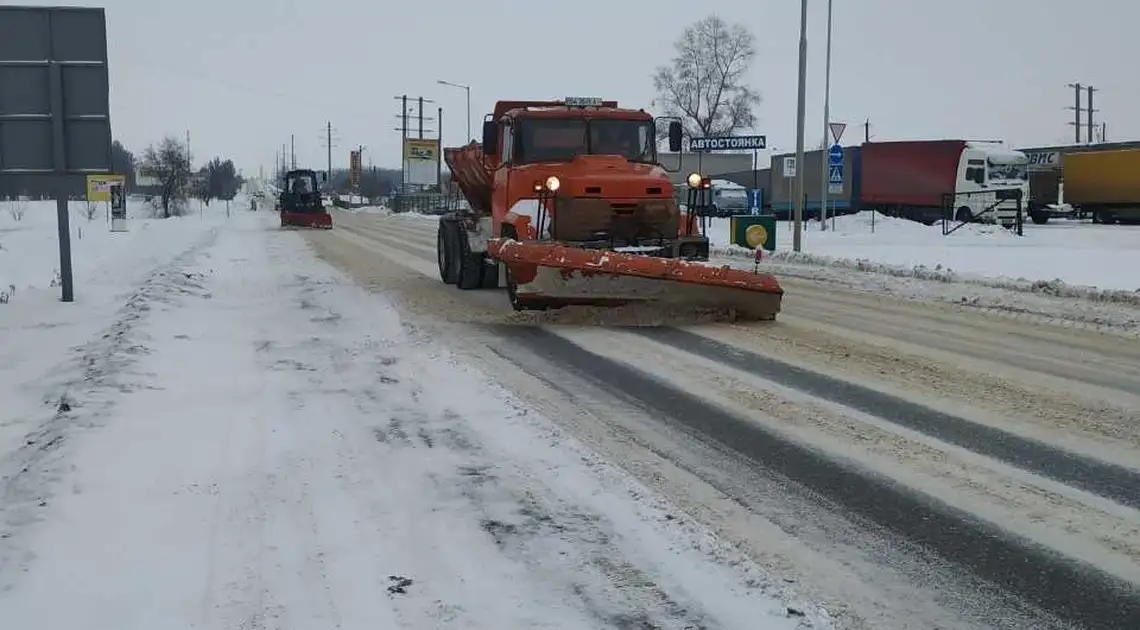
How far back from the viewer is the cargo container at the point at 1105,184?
1533 inches

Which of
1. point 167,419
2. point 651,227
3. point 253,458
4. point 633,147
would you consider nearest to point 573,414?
point 253,458

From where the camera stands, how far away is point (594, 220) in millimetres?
11664

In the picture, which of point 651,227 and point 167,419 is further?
point 651,227

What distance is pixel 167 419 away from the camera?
20.8 ft

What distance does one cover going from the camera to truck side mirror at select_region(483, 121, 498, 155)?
1381 centimetres

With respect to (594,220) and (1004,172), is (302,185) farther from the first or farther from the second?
(594,220)

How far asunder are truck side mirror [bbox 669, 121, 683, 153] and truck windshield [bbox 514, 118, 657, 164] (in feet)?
1.07

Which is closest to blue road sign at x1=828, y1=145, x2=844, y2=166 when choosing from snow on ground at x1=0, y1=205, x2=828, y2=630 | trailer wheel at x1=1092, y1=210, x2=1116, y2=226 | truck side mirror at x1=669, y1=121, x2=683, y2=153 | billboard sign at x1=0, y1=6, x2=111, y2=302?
truck side mirror at x1=669, y1=121, x2=683, y2=153

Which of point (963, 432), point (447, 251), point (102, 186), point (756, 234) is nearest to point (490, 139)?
point (447, 251)

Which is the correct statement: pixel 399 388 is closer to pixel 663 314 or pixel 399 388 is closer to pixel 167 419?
pixel 167 419

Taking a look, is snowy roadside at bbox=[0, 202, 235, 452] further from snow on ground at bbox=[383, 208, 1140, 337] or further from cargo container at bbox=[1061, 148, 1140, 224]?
cargo container at bbox=[1061, 148, 1140, 224]

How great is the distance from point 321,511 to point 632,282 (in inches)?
258

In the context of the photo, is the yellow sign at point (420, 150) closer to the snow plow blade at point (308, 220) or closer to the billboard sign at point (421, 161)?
the billboard sign at point (421, 161)

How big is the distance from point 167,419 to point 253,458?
1138 mm
